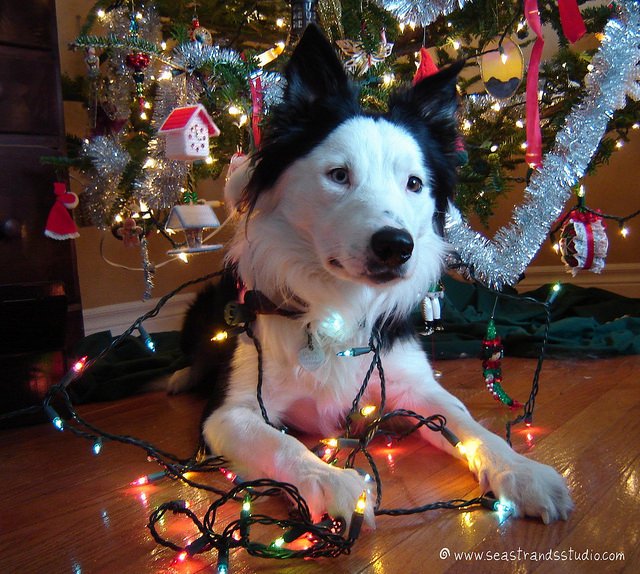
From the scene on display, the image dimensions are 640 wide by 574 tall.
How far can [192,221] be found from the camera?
206 centimetres

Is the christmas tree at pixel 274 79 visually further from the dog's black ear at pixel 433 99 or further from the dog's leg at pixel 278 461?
the dog's leg at pixel 278 461

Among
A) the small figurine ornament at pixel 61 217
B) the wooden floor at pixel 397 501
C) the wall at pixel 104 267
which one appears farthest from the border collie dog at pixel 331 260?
the wall at pixel 104 267

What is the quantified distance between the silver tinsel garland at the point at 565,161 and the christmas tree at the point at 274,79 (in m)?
0.01

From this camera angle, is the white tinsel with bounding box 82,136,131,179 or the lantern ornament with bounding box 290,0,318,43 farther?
the white tinsel with bounding box 82,136,131,179

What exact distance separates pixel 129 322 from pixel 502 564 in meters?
2.78

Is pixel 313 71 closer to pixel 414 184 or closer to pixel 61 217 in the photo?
pixel 414 184

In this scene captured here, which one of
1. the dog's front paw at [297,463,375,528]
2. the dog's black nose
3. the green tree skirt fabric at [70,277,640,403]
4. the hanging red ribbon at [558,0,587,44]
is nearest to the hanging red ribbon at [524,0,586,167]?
the hanging red ribbon at [558,0,587,44]

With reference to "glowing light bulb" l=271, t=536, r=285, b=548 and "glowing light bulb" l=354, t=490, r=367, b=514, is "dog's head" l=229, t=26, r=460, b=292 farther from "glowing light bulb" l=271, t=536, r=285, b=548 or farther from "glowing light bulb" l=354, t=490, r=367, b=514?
"glowing light bulb" l=271, t=536, r=285, b=548

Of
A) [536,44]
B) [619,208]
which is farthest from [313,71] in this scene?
[619,208]

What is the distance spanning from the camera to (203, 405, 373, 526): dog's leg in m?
1.14

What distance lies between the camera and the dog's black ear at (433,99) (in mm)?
1651

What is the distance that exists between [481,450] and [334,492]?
1.30 feet

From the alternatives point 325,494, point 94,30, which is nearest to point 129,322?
point 94,30

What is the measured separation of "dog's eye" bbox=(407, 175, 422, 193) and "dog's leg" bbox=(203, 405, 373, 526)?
26.9 inches
